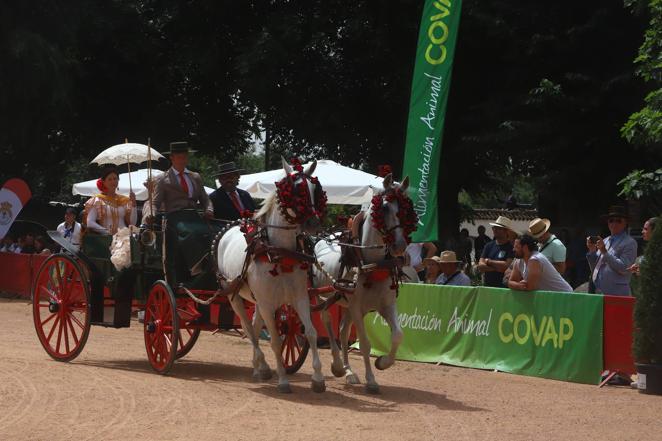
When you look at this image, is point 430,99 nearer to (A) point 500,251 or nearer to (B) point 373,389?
(A) point 500,251

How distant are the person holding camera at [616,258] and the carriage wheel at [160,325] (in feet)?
16.0

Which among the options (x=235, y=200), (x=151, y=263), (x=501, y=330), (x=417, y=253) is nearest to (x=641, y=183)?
(x=417, y=253)

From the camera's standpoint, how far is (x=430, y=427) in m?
9.20

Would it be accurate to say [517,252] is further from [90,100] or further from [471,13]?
[90,100]

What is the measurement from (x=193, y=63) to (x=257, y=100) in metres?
2.39

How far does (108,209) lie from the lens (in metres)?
14.2

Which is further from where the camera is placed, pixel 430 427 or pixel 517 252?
pixel 517 252

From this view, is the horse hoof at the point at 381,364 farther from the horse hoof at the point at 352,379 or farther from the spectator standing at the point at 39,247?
the spectator standing at the point at 39,247

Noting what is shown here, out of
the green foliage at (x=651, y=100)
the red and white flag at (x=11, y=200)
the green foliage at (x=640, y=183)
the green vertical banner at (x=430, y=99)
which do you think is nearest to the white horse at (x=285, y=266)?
the green vertical banner at (x=430, y=99)

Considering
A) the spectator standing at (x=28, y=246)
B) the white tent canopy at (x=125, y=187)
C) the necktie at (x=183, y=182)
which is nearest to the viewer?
the necktie at (x=183, y=182)

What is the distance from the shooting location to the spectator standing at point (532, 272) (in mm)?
12867

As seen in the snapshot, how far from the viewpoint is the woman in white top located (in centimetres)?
1409

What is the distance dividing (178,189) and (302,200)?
2.67 m

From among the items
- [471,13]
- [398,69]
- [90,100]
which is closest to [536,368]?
[471,13]
